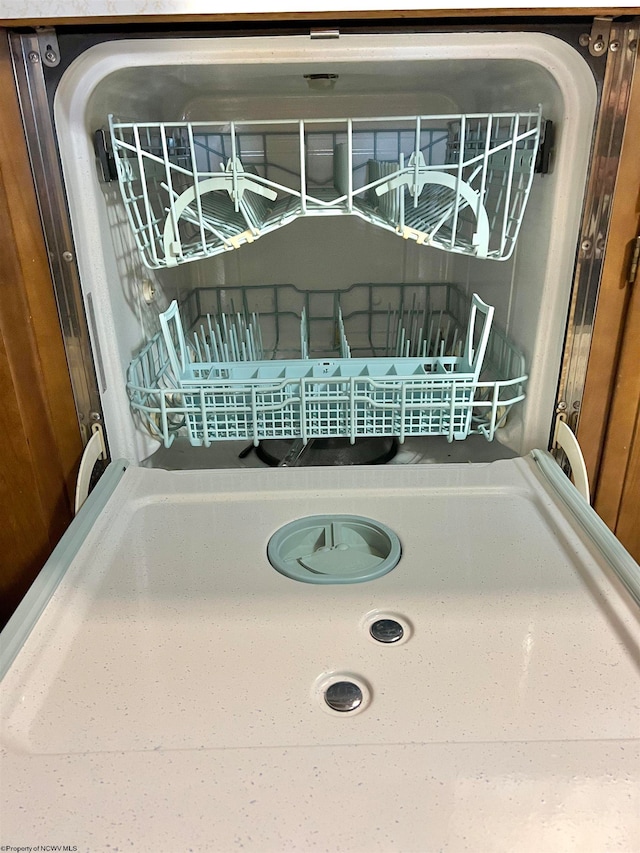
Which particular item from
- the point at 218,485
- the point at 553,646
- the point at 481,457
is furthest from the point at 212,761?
the point at 481,457

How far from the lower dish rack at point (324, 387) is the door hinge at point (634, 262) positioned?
0.62 ft

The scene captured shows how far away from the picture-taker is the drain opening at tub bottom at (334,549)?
747mm

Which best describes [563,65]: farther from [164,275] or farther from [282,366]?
[164,275]

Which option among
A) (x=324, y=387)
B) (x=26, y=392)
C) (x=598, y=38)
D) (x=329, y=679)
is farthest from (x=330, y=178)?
(x=329, y=679)

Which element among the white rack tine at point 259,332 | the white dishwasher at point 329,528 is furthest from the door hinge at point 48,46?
the white rack tine at point 259,332

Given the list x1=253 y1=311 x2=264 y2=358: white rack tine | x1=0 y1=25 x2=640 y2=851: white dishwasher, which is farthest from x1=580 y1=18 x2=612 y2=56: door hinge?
x1=253 y1=311 x2=264 y2=358: white rack tine

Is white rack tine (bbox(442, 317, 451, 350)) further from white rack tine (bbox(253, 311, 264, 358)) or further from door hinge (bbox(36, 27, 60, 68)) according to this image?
door hinge (bbox(36, 27, 60, 68))

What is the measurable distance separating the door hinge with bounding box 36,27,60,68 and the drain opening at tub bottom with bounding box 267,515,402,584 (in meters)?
0.65

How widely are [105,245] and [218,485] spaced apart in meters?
0.39

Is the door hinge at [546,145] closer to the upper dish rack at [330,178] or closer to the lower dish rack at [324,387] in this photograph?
the upper dish rack at [330,178]

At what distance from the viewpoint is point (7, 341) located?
844 mm

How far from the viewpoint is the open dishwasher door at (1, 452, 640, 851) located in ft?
1.55

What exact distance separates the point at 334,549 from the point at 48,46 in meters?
0.72

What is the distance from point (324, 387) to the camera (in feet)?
3.53
